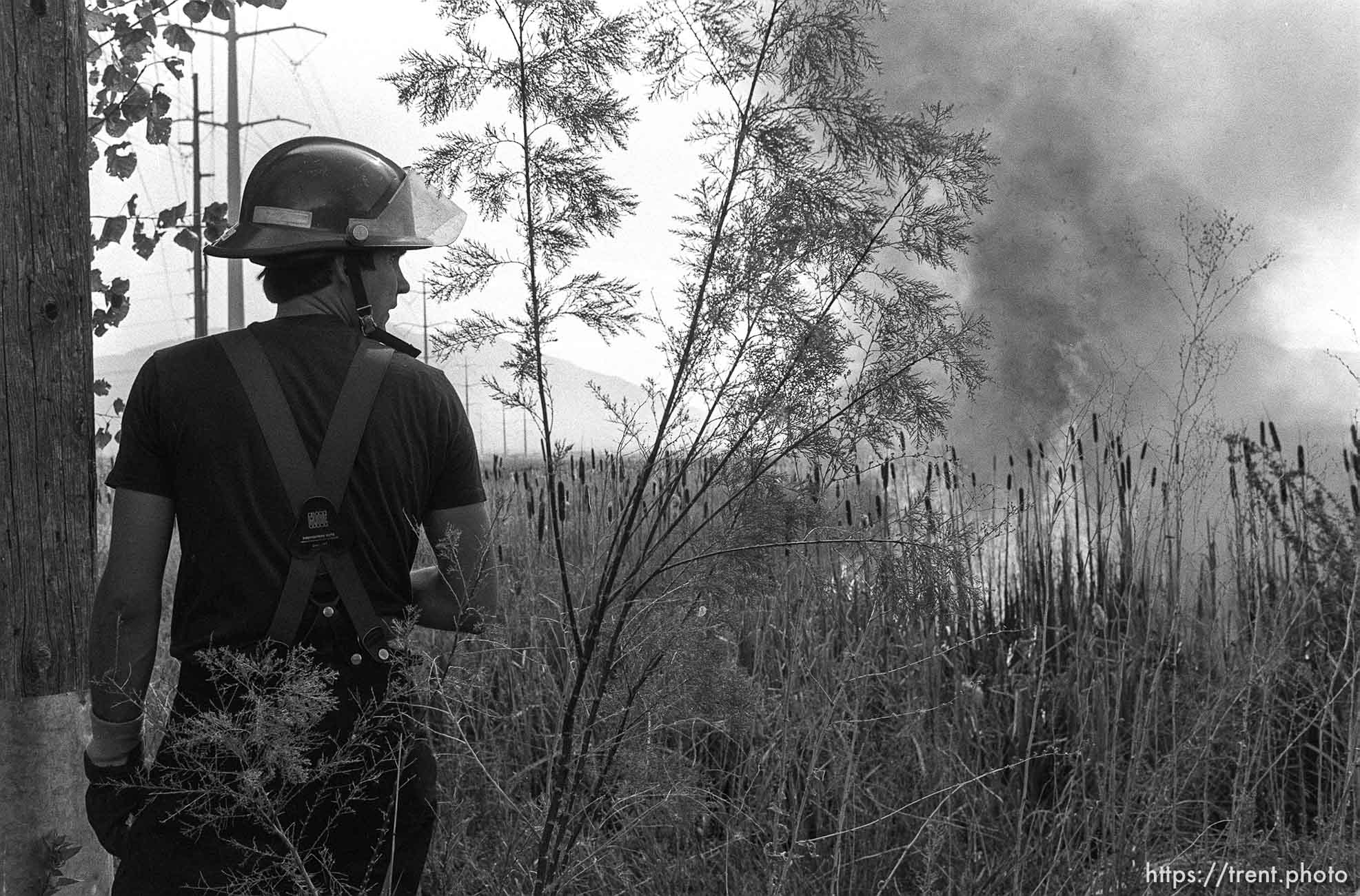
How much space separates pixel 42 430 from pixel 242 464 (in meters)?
1.33

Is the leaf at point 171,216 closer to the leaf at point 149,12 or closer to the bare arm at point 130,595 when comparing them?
the leaf at point 149,12

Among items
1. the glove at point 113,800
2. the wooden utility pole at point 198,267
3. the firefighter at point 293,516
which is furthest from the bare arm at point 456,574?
the wooden utility pole at point 198,267

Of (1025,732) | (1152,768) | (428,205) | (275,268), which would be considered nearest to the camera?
(275,268)

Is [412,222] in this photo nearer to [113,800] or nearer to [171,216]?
[113,800]

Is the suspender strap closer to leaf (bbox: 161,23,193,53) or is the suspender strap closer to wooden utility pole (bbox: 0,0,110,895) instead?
wooden utility pole (bbox: 0,0,110,895)

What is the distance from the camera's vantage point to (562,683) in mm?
4035

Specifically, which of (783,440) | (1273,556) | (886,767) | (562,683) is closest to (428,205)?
(783,440)

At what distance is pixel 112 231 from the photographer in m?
4.19

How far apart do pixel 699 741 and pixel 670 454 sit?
5.41 feet

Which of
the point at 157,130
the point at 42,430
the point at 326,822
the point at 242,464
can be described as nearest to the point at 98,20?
the point at 157,130

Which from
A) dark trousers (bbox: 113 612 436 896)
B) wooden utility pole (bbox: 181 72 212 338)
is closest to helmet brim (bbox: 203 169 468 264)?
dark trousers (bbox: 113 612 436 896)

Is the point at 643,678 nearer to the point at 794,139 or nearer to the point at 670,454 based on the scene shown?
the point at 670,454

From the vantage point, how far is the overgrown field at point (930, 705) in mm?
2611

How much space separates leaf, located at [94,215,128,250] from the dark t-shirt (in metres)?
2.33
